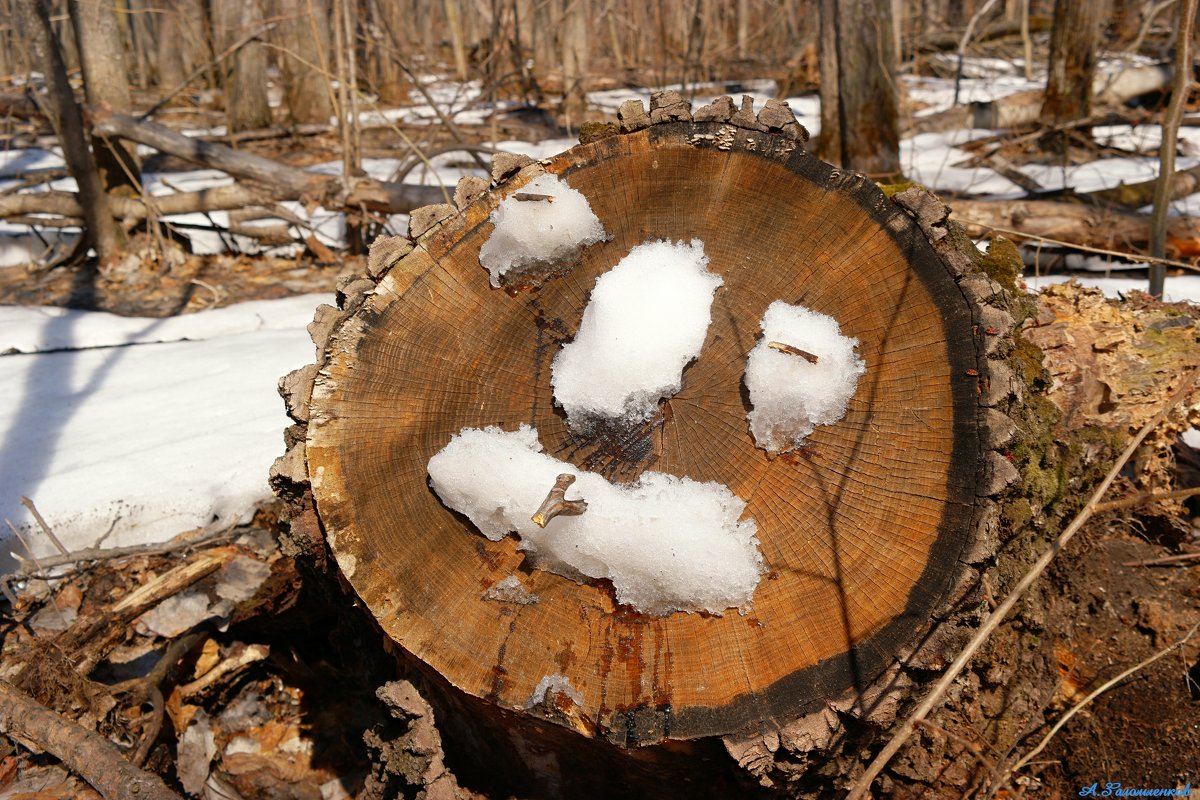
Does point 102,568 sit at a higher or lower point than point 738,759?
lower

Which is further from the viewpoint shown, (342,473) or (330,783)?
(330,783)

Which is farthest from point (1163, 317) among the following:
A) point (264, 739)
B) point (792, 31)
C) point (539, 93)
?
point (792, 31)

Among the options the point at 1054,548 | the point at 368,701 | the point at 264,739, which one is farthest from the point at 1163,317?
the point at 264,739

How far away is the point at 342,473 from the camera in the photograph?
1.68m

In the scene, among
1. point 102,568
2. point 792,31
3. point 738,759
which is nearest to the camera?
point 738,759

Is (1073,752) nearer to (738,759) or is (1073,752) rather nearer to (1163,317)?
(738,759)

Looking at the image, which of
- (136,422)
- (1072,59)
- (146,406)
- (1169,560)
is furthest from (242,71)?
(1169,560)

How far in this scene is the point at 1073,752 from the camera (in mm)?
1967

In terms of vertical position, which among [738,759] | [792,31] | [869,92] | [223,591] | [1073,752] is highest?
[792,31]

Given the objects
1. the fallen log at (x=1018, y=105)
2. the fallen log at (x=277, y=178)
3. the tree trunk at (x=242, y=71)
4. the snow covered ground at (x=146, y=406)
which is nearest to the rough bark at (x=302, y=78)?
the tree trunk at (x=242, y=71)

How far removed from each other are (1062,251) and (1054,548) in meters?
3.47

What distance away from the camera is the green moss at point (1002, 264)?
2174 mm

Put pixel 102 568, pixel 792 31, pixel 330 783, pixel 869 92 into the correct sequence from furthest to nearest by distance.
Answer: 1. pixel 792 31
2. pixel 869 92
3. pixel 102 568
4. pixel 330 783

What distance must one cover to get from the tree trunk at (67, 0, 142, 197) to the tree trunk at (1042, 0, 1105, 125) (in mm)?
7158
